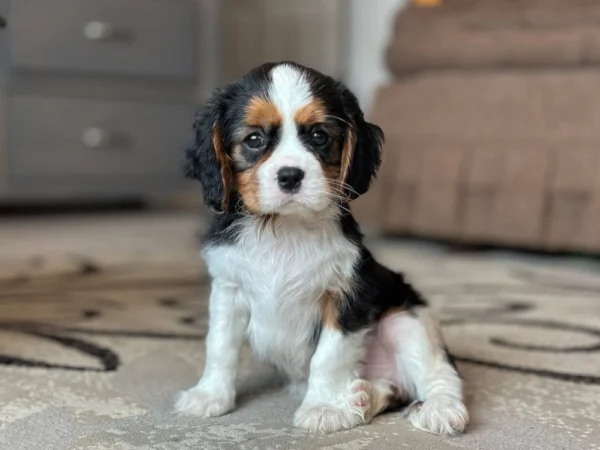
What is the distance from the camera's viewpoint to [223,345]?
1226 millimetres

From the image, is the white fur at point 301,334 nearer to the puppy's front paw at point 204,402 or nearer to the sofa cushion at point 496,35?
the puppy's front paw at point 204,402

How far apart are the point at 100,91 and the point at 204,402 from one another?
246 centimetres

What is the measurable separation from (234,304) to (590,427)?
1.82 feet

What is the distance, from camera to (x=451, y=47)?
286cm

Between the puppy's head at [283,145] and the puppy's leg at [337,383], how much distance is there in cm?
21

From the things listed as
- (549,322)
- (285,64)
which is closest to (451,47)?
(549,322)

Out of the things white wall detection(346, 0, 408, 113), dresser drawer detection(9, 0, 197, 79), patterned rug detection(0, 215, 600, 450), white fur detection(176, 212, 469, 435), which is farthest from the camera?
white wall detection(346, 0, 408, 113)

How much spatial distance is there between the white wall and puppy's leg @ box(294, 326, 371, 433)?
3.19 m

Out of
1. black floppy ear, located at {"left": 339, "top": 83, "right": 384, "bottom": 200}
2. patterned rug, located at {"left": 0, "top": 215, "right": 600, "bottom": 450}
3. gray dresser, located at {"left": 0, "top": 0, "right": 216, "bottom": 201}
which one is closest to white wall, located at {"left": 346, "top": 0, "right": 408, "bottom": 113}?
gray dresser, located at {"left": 0, "top": 0, "right": 216, "bottom": 201}

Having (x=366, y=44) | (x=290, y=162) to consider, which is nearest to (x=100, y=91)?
(x=366, y=44)

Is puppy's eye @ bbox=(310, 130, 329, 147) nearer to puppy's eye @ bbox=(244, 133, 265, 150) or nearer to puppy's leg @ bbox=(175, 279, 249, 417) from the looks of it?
puppy's eye @ bbox=(244, 133, 265, 150)

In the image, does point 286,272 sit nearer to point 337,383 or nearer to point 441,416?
point 337,383

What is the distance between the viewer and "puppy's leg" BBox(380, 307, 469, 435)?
1.12m

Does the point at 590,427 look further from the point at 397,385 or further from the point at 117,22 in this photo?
the point at 117,22
